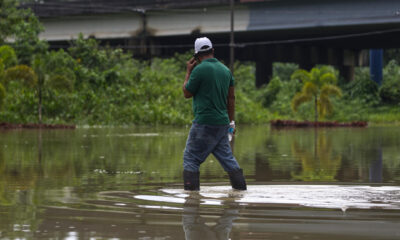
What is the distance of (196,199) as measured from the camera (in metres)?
9.63

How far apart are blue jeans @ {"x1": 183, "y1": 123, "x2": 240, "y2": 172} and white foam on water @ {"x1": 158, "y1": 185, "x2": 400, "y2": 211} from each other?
375 mm

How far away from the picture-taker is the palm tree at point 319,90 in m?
45.7

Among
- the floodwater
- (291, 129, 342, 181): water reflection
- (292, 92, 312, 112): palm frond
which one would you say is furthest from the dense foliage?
the floodwater

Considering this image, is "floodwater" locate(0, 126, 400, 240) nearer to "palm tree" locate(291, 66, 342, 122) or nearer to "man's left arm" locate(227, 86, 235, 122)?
"man's left arm" locate(227, 86, 235, 122)

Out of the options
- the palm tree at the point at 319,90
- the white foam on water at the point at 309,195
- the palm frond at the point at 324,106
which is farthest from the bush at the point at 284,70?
the white foam on water at the point at 309,195

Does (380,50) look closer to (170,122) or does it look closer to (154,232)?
(170,122)

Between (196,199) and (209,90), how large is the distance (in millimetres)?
1384

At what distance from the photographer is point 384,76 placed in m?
67.4

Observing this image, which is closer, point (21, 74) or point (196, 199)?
point (196, 199)

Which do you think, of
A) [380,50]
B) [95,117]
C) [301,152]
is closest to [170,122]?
[95,117]

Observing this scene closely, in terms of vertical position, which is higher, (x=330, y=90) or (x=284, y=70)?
(x=284, y=70)

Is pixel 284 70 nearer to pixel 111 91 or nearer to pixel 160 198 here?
pixel 111 91

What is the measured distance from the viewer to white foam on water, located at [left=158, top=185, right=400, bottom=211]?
9.20 metres

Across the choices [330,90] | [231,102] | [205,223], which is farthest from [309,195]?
[330,90]
